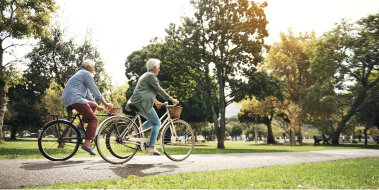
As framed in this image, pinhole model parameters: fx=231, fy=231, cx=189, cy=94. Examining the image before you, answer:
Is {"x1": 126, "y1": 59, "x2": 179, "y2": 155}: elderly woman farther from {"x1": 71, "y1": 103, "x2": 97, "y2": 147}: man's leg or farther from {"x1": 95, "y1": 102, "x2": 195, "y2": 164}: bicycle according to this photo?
{"x1": 71, "y1": 103, "x2": 97, "y2": 147}: man's leg

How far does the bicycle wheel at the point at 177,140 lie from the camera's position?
5594 mm

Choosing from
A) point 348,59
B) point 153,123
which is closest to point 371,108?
point 348,59

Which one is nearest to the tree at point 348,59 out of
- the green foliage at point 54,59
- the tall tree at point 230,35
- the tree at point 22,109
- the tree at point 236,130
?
the tall tree at point 230,35

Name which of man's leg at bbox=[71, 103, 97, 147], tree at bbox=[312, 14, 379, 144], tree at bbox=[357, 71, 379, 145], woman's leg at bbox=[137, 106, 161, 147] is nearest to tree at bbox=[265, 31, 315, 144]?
tree at bbox=[312, 14, 379, 144]

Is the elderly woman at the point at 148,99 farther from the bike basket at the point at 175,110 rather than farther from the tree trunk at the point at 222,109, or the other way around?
the tree trunk at the point at 222,109

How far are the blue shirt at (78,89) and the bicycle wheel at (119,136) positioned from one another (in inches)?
25.4

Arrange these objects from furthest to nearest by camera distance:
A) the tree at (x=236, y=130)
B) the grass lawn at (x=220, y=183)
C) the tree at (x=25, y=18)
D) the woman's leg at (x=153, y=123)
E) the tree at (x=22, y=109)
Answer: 1. the tree at (x=236, y=130)
2. the tree at (x=22, y=109)
3. the tree at (x=25, y=18)
4. the woman's leg at (x=153, y=123)
5. the grass lawn at (x=220, y=183)

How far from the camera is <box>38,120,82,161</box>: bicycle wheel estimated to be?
4820mm

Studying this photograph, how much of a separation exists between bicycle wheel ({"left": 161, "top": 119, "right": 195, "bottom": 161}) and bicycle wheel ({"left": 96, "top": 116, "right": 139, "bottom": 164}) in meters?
0.75

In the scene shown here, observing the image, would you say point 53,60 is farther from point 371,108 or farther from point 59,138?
point 371,108

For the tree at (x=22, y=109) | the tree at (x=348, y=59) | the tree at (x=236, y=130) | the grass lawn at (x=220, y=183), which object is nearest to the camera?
the grass lawn at (x=220, y=183)

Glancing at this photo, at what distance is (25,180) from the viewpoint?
11.1 ft

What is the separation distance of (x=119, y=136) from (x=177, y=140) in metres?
1.49

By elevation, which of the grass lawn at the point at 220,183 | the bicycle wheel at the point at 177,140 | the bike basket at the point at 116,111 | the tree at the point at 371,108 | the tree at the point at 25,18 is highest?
the tree at the point at 25,18
